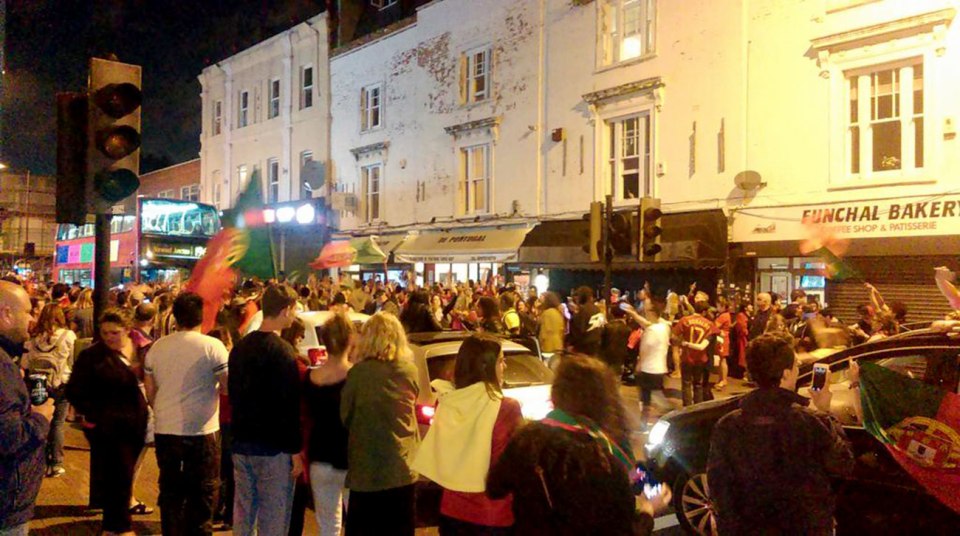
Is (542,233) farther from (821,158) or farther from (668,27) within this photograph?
(821,158)

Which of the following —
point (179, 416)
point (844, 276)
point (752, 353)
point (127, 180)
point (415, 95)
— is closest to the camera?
point (752, 353)

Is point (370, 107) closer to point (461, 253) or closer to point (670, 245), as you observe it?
point (461, 253)

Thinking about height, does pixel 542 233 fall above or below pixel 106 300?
above

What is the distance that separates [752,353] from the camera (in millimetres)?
3451

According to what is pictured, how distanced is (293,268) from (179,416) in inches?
993

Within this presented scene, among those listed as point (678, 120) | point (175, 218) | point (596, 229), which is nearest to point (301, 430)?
point (596, 229)

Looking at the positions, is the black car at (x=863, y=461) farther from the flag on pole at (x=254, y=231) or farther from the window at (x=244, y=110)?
the window at (x=244, y=110)

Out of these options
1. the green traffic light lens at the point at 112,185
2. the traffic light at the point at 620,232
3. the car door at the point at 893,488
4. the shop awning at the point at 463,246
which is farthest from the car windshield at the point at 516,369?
the shop awning at the point at 463,246

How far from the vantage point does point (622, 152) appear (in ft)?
61.2

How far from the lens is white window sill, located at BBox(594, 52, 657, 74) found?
17719 mm

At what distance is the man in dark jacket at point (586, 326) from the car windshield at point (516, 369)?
4.20 metres

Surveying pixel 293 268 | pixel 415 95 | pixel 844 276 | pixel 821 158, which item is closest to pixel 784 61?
pixel 821 158

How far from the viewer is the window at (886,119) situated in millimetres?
13930

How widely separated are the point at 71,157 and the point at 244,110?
29052 millimetres
